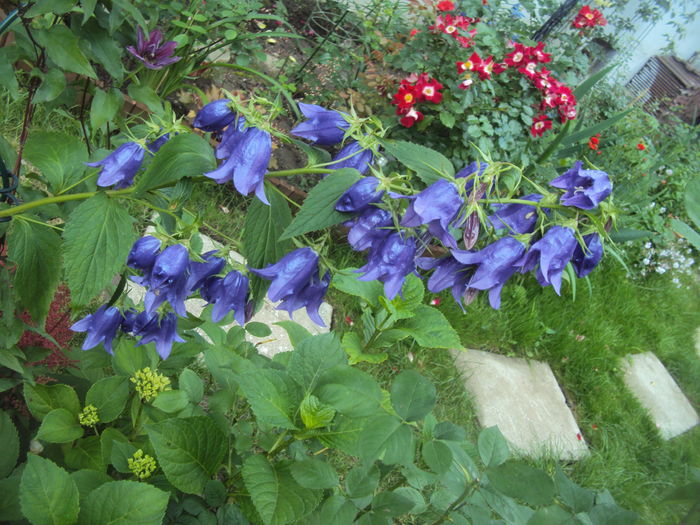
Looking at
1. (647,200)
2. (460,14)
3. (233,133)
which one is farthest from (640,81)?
(233,133)

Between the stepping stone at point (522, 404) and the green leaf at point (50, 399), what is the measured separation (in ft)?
5.90

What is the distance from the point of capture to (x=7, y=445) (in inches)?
45.2

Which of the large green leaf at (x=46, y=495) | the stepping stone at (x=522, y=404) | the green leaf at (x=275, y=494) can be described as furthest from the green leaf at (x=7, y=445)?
→ the stepping stone at (x=522, y=404)

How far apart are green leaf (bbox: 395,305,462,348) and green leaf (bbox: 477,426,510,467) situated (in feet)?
1.28

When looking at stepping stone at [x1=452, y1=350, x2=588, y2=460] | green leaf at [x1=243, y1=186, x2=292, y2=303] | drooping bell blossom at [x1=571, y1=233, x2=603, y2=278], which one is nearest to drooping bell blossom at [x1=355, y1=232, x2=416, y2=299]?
green leaf at [x1=243, y1=186, x2=292, y2=303]

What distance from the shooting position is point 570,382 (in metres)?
3.04

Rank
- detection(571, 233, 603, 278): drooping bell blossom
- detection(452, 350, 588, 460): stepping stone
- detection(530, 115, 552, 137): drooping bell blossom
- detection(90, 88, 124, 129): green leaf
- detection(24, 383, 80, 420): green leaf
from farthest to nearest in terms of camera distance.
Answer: detection(530, 115, 552, 137): drooping bell blossom < detection(452, 350, 588, 460): stepping stone < detection(90, 88, 124, 129): green leaf < detection(24, 383, 80, 420): green leaf < detection(571, 233, 603, 278): drooping bell blossom

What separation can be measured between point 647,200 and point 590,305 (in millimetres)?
897

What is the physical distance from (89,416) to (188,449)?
27 centimetres

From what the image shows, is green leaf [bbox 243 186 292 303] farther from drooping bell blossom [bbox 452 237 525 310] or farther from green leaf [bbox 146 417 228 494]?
green leaf [bbox 146 417 228 494]

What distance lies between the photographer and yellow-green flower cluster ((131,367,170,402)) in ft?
4.07

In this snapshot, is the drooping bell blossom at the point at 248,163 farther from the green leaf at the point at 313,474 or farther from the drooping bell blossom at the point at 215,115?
the green leaf at the point at 313,474

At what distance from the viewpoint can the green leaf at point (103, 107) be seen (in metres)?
1.37

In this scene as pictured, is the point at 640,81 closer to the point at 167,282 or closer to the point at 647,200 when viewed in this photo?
the point at 647,200
